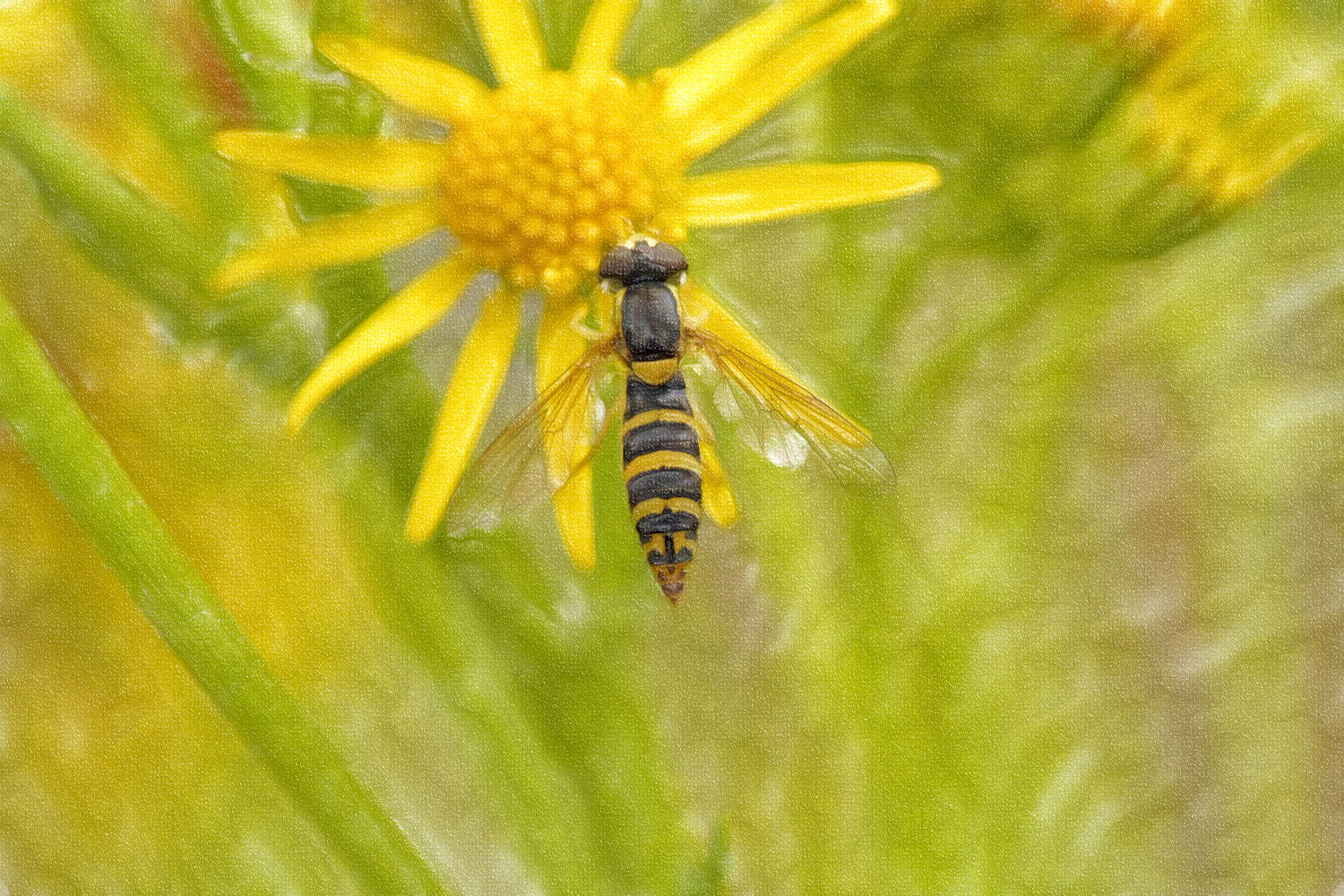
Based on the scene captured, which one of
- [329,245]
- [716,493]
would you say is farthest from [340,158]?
[716,493]

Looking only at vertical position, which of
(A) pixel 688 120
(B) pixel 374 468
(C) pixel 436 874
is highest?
(A) pixel 688 120

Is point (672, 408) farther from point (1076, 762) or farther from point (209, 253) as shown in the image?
point (1076, 762)

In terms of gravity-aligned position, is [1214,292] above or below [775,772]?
above

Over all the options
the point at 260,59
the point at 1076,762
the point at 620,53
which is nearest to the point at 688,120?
the point at 620,53

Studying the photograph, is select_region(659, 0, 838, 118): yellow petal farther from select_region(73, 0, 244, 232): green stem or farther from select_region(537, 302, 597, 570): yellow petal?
select_region(73, 0, 244, 232): green stem

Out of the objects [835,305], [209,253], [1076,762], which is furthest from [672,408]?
[1076,762]

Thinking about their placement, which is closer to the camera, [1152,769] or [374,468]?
[374,468]

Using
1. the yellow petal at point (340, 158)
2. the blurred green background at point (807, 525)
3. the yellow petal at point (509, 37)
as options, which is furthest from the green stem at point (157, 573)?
the yellow petal at point (509, 37)

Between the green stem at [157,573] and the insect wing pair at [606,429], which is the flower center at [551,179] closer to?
the insect wing pair at [606,429]

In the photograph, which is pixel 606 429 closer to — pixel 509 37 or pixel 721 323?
pixel 721 323
